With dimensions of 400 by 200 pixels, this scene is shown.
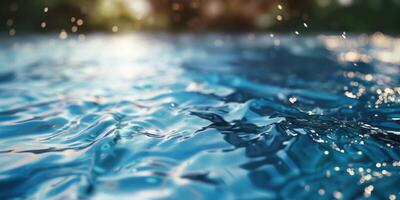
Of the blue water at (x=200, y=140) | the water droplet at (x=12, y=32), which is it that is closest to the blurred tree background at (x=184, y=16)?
the water droplet at (x=12, y=32)

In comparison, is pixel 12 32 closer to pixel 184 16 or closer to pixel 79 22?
pixel 79 22

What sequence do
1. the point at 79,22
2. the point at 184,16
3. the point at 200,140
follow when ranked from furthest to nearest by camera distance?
the point at 79,22
the point at 184,16
the point at 200,140

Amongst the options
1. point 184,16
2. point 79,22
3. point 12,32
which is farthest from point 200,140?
point 79,22

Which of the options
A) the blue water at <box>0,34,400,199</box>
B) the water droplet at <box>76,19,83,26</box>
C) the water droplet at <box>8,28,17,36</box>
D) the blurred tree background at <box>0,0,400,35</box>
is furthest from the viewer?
the water droplet at <box>76,19,83,26</box>

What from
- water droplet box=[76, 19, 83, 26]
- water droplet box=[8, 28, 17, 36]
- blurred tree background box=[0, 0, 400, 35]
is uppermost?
blurred tree background box=[0, 0, 400, 35]

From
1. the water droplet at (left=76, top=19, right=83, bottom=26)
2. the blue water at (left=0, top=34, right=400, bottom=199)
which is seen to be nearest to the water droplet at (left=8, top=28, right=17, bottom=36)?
the water droplet at (left=76, top=19, right=83, bottom=26)

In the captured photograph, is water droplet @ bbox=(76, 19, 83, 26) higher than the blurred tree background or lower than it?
lower

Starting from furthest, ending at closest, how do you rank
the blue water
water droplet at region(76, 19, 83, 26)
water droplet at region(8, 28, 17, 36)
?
1. water droplet at region(76, 19, 83, 26)
2. water droplet at region(8, 28, 17, 36)
3. the blue water

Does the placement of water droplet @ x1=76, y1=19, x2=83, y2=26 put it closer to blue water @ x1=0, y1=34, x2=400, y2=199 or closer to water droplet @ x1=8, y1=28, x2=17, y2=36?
water droplet @ x1=8, y1=28, x2=17, y2=36
